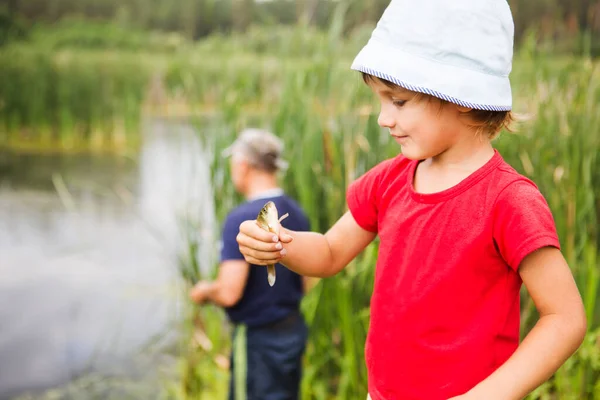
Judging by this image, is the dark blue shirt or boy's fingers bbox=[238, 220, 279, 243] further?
the dark blue shirt

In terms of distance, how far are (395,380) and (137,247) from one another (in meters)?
4.21

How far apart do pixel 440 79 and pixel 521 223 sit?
0.69 feet

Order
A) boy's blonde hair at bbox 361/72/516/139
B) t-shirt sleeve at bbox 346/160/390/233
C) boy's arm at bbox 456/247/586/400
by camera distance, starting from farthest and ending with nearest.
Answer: t-shirt sleeve at bbox 346/160/390/233 → boy's blonde hair at bbox 361/72/516/139 → boy's arm at bbox 456/247/586/400

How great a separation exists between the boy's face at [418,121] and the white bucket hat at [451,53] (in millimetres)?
39

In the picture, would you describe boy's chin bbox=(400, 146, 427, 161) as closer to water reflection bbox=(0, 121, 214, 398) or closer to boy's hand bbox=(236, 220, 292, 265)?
boy's hand bbox=(236, 220, 292, 265)

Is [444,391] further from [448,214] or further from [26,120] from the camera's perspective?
[26,120]

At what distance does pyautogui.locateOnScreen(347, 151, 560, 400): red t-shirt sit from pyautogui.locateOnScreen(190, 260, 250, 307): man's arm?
0.97 m

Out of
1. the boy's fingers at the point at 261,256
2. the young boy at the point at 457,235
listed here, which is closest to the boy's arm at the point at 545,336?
the young boy at the point at 457,235

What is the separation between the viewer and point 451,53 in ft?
2.79

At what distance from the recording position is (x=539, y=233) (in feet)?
2.59

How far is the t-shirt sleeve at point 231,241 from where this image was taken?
6.21 ft

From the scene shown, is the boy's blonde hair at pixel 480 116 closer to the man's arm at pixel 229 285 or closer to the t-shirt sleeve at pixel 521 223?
the t-shirt sleeve at pixel 521 223

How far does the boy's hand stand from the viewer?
88 cm

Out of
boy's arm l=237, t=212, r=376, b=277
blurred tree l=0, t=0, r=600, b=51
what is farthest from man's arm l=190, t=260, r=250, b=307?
blurred tree l=0, t=0, r=600, b=51
